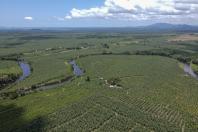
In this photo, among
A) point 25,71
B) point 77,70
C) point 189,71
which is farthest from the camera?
point 77,70

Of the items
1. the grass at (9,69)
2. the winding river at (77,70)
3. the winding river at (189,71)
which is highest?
the grass at (9,69)

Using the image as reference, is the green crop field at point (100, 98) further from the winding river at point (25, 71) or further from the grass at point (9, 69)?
the winding river at point (25, 71)

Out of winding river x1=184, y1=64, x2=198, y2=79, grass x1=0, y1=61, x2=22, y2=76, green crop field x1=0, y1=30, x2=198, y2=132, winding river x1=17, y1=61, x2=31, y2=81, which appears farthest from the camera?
grass x1=0, y1=61, x2=22, y2=76

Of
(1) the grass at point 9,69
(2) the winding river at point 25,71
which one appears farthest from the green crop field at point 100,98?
(2) the winding river at point 25,71

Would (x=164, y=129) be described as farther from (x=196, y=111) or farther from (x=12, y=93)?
(x=12, y=93)

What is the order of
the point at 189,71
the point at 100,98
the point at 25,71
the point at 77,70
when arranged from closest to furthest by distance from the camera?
the point at 100,98
the point at 25,71
the point at 189,71
the point at 77,70

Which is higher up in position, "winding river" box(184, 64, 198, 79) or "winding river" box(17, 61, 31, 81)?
"winding river" box(17, 61, 31, 81)

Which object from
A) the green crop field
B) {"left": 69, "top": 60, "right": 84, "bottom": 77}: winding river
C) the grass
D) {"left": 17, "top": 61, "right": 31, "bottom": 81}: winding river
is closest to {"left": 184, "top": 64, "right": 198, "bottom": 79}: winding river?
the green crop field

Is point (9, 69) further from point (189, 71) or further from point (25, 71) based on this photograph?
point (189, 71)

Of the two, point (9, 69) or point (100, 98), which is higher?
point (100, 98)

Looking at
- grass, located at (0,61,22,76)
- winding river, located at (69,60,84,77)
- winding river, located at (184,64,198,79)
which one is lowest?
winding river, located at (184,64,198,79)

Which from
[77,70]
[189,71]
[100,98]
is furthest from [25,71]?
[189,71]

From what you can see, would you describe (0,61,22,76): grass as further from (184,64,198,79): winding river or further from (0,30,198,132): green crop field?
(184,64,198,79): winding river
